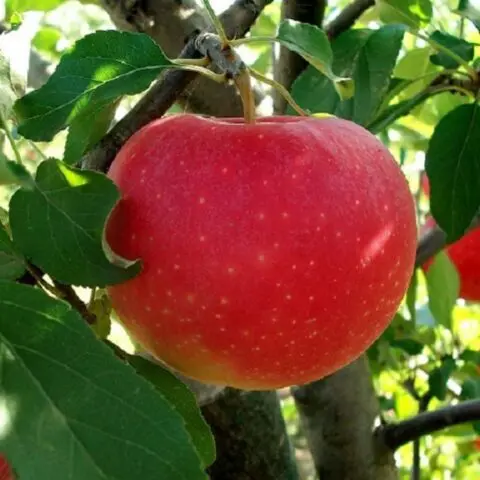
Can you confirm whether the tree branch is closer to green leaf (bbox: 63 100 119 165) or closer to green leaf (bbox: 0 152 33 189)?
green leaf (bbox: 63 100 119 165)

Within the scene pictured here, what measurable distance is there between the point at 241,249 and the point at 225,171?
0.05 meters

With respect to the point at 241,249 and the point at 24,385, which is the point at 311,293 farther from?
the point at 24,385

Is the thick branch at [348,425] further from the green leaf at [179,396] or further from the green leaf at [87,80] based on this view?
the green leaf at [87,80]

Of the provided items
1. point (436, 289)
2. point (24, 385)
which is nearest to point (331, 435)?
point (436, 289)

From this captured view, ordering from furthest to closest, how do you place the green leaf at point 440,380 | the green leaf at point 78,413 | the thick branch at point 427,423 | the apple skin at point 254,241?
1. the green leaf at point 440,380
2. the thick branch at point 427,423
3. the apple skin at point 254,241
4. the green leaf at point 78,413

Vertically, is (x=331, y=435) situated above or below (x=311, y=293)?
below

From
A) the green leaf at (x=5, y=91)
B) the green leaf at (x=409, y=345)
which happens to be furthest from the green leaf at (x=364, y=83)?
the green leaf at (x=409, y=345)

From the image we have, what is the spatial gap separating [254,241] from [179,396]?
13cm

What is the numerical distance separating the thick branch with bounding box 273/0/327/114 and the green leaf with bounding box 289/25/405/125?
0.11m

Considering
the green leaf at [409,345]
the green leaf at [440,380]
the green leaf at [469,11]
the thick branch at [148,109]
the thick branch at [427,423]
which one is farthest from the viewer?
the green leaf at [409,345]

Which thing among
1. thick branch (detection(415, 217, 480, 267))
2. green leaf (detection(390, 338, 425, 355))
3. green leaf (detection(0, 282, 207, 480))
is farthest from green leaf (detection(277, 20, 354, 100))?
green leaf (detection(390, 338, 425, 355))

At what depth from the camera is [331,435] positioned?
3.69 feet

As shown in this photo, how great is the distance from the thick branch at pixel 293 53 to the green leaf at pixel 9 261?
0.49 meters

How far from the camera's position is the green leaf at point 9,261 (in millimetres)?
586
